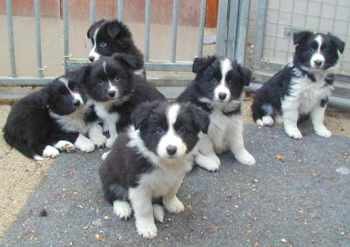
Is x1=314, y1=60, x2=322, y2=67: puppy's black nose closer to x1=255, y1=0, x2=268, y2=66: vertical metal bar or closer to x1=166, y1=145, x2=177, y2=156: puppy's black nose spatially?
x1=255, y1=0, x2=268, y2=66: vertical metal bar

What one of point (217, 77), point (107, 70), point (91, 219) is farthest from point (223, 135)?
point (91, 219)

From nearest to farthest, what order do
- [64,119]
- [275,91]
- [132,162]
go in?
[132,162] < [64,119] < [275,91]

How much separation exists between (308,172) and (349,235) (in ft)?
3.84

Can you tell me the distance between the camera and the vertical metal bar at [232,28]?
7.45m

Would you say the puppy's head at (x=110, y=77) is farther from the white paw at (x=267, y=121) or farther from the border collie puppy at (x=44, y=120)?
the white paw at (x=267, y=121)

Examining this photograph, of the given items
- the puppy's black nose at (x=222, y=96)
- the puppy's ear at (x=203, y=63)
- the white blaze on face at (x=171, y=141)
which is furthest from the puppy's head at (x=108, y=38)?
the white blaze on face at (x=171, y=141)

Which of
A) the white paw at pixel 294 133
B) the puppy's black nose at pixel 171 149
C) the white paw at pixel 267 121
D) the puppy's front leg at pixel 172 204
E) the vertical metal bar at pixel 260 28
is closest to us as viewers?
the puppy's black nose at pixel 171 149

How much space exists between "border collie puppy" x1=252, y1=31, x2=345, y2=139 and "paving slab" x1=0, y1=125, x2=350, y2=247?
625 millimetres

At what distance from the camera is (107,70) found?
5645 millimetres

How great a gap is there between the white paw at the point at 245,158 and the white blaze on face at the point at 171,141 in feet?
5.81

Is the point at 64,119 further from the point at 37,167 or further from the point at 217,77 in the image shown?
the point at 217,77

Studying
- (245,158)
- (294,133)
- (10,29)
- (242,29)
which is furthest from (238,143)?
(10,29)

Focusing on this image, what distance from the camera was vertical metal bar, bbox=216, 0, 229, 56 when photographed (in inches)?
294

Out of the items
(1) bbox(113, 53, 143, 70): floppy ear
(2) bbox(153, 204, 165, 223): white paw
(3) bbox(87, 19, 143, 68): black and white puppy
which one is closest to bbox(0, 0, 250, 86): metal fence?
(3) bbox(87, 19, 143, 68): black and white puppy
